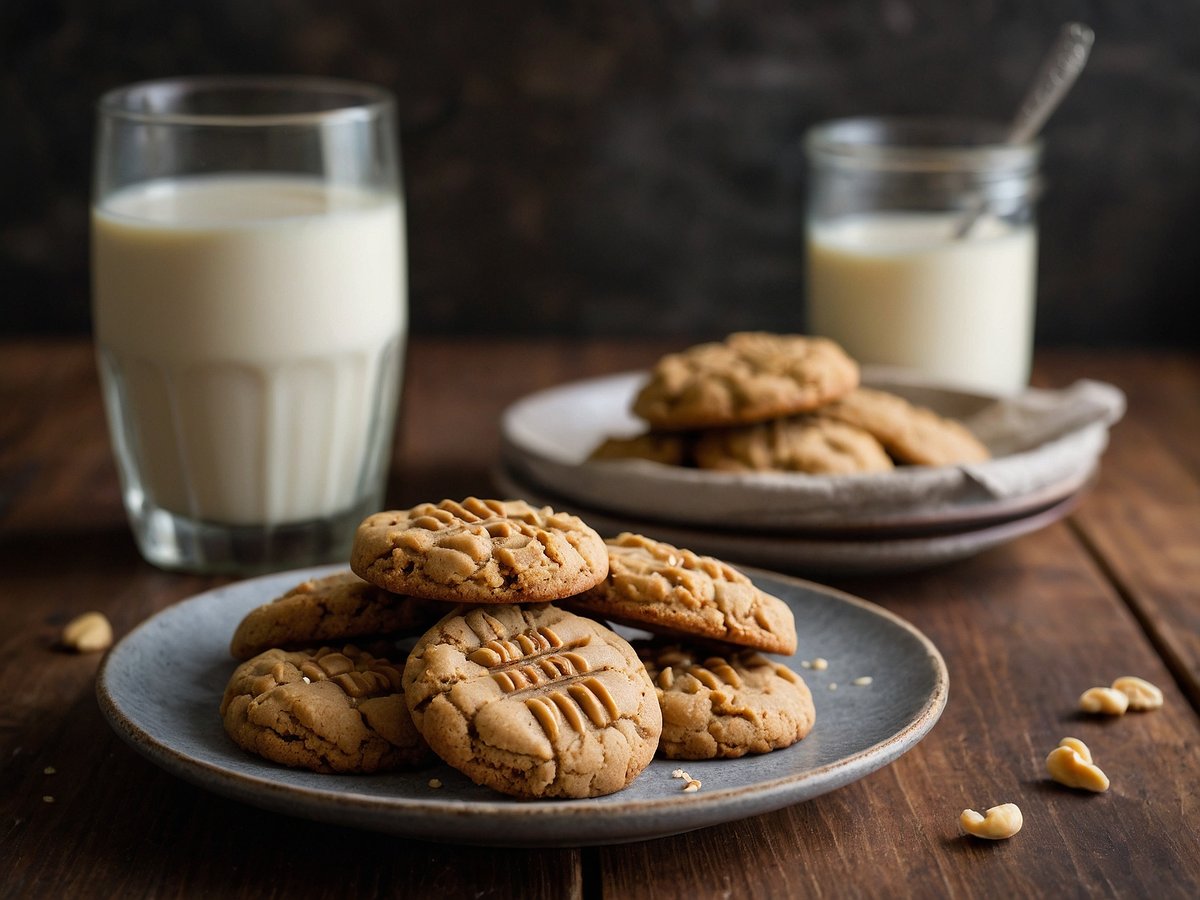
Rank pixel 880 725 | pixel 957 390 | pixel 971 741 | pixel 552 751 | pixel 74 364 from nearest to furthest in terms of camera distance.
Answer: pixel 552 751
pixel 880 725
pixel 971 741
pixel 957 390
pixel 74 364

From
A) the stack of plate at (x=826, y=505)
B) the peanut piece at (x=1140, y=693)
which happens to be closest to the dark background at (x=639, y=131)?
the stack of plate at (x=826, y=505)

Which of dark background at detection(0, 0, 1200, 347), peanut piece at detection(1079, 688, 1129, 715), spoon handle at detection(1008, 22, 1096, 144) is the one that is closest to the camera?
peanut piece at detection(1079, 688, 1129, 715)

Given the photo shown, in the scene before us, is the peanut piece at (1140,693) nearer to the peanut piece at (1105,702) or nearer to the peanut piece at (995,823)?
the peanut piece at (1105,702)

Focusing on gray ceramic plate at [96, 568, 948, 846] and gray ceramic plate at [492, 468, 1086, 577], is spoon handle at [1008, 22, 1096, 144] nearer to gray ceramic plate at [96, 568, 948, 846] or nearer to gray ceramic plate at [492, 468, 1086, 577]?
gray ceramic plate at [492, 468, 1086, 577]

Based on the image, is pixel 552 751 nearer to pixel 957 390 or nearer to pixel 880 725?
pixel 880 725

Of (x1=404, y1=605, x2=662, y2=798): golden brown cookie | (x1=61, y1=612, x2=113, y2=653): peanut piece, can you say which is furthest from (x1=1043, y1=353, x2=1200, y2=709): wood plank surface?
(x1=61, y1=612, x2=113, y2=653): peanut piece

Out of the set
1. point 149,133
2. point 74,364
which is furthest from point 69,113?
point 149,133

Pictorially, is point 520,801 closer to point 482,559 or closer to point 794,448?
point 482,559
